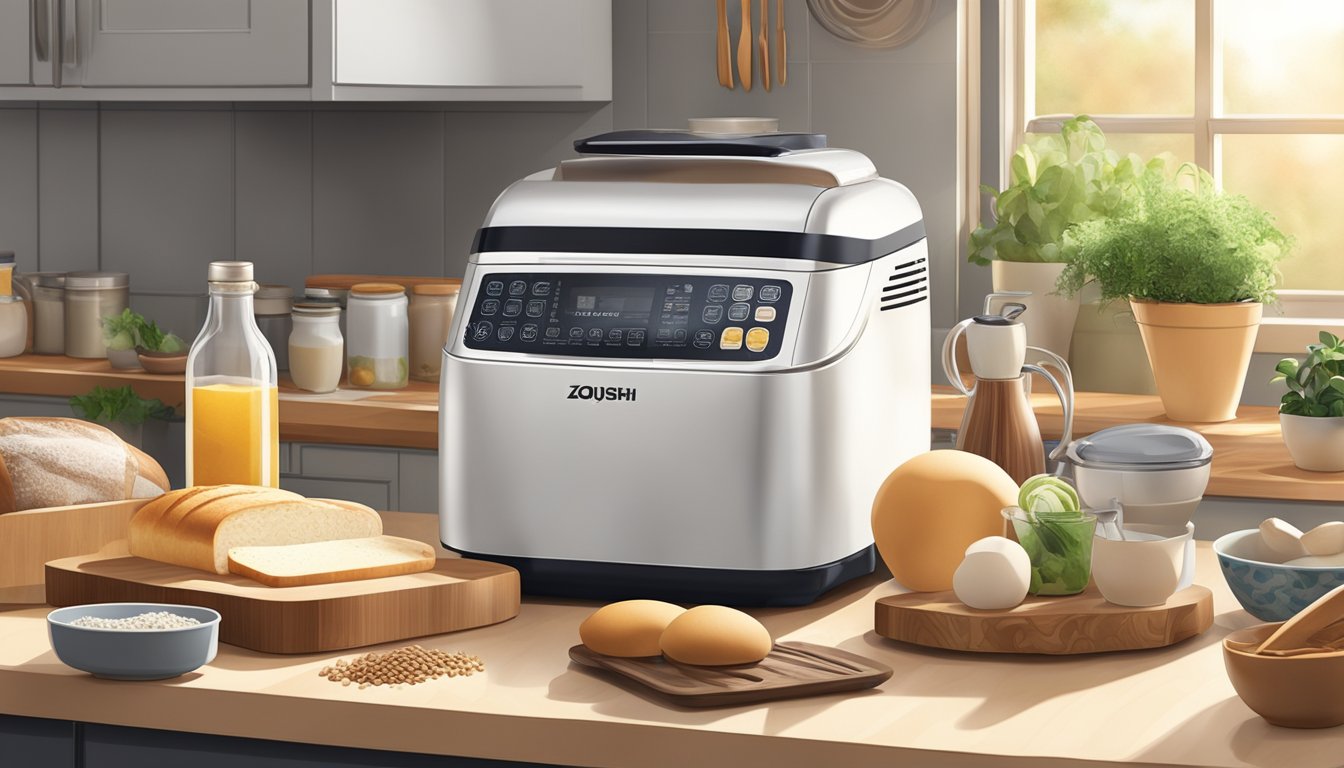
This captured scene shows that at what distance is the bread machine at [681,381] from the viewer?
1.24 m

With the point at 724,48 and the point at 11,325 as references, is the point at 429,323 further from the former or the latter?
the point at 11,325

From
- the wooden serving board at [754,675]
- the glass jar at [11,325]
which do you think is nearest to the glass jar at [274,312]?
the glass jar at [11,325]

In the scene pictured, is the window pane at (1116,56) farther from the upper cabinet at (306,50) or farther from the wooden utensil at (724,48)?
the upper cabinet at (306,50)

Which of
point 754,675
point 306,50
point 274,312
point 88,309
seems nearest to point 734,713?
point 754,675

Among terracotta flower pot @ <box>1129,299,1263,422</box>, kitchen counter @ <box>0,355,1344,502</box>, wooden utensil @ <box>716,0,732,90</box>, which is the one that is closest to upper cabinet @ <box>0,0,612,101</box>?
wooden utensil @ <box>716,0,732,90</box>

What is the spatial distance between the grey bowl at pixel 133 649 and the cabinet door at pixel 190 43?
182 cm

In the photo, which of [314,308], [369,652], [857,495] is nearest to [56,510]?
[369,652]

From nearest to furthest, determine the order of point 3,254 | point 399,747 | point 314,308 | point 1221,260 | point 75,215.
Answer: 1. point 399,747
2. point 1221,260
3. point 314,308
4. point 3,254
5. point 75,215

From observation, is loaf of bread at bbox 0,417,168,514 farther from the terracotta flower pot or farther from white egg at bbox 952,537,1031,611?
the terracotta flower pot

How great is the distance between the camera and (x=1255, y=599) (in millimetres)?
1177

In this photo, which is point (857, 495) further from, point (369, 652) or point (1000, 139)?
point (1000, 139)

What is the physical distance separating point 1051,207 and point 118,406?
1622mm

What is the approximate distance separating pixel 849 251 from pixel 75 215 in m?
2.56

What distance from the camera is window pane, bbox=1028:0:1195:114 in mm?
2885
